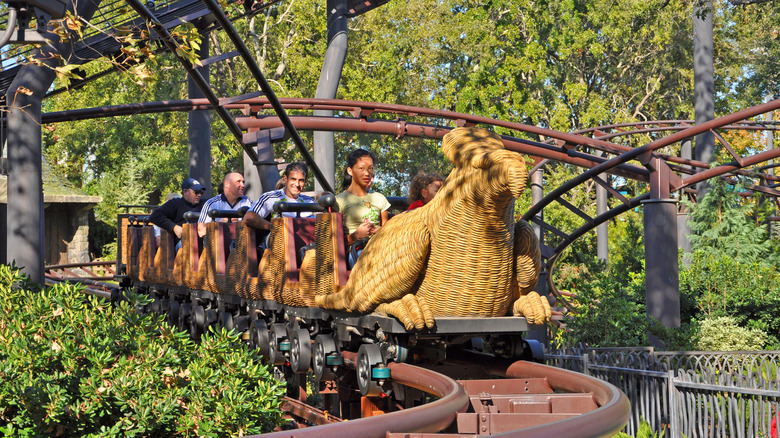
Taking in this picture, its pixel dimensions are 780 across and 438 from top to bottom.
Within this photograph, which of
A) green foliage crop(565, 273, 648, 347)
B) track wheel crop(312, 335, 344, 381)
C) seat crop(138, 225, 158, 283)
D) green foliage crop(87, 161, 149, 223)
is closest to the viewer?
track wheel crop(312, 335, 344, 381)

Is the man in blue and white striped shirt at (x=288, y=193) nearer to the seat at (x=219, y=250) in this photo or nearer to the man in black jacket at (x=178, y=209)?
the seat at (x=219, y=250)

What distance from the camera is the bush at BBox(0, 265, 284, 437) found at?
345 centimetres

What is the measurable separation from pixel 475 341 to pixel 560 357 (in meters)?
2.47

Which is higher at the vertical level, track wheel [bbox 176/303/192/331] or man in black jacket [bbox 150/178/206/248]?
man in black jacket [bbox 150/178/206/248]

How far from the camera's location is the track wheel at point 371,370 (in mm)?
3889

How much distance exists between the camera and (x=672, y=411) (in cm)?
571

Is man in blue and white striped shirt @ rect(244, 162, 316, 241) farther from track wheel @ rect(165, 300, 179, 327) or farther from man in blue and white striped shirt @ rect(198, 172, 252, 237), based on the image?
track wheel @ rect(165, 300, 179, 327)

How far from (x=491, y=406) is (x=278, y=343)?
220cm

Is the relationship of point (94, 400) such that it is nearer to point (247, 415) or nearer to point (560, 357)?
point (247, 415)

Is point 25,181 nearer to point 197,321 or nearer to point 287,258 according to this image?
point 197,321

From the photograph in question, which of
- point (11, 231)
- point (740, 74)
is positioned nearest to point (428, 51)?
point (740, 74)

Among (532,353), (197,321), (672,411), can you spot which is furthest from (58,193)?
(532,353)

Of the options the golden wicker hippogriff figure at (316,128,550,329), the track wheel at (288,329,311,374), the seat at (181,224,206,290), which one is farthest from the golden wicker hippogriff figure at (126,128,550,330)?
Answer: the seat at (181,224,206,290)

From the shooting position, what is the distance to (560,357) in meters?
7.15
